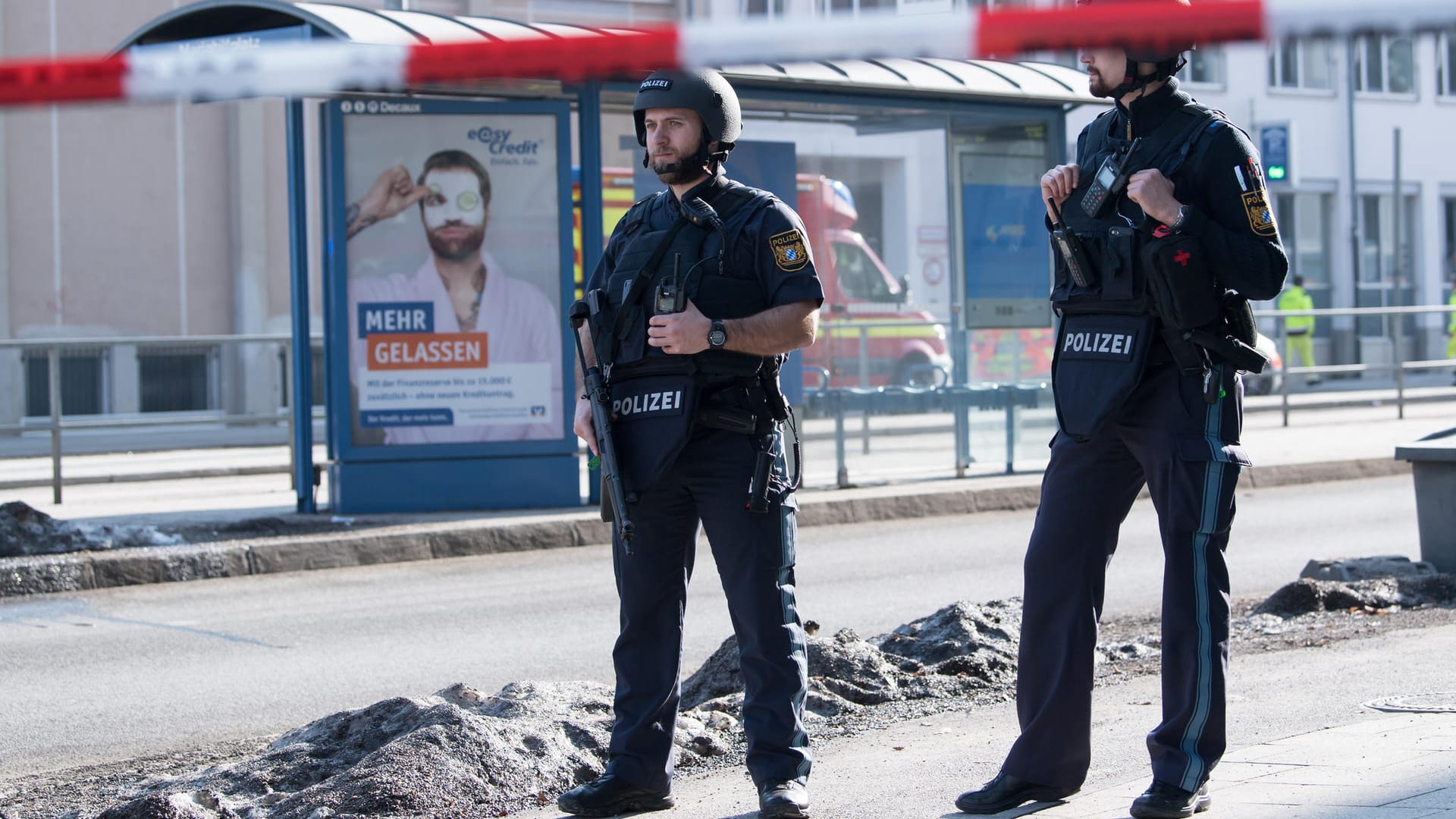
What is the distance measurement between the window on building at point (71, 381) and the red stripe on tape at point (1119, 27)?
11590mm

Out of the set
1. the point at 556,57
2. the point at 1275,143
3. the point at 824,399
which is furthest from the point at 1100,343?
the point at 1275,143

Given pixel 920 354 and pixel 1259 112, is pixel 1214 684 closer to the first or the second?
pixel 920 354

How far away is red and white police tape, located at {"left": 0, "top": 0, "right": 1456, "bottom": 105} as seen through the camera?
153 centimetres

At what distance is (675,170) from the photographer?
3.91m

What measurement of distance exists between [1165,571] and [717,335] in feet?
3.66

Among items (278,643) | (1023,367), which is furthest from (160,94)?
(1023,367)

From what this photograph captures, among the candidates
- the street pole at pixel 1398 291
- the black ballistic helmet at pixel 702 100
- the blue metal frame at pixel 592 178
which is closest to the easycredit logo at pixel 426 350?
the blue metal frame at pixel 592 178

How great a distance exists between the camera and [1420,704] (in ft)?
15.5

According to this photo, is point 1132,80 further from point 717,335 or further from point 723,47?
point 723,47

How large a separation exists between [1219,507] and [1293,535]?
7.23 metres

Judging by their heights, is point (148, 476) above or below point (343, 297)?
below

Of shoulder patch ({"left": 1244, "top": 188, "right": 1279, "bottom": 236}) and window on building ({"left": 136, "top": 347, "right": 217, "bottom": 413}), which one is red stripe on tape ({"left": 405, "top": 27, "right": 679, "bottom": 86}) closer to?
shoulder patch ({"left": 1244, "top": 188, "right": 1279, "bottom": 236})

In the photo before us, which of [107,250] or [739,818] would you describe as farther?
[107,250]

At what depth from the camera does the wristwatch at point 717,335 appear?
378 centimetres
